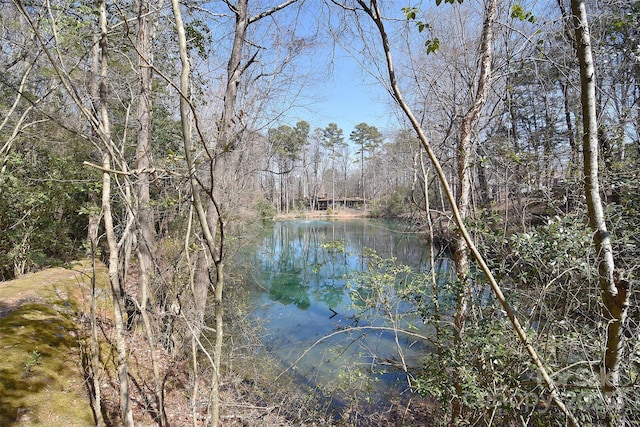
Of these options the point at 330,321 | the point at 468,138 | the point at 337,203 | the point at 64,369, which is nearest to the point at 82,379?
the point at 64,369

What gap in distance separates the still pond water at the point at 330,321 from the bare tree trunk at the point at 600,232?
1584mm

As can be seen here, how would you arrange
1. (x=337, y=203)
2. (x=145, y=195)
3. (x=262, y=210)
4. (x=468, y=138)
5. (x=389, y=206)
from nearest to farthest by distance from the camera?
(x=468, y=138)
(x=145, y=195)
(x=262, y=210)
(x=389, y=206)
(x=337, y=203)

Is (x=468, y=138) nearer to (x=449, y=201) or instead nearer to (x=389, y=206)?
(x=449, y=201)

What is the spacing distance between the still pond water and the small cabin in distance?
25225mm

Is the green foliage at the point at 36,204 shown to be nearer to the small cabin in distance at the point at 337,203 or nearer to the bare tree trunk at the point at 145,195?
the bare tree trunk at the point at 145,195

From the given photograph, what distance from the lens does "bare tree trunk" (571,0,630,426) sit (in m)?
1.36

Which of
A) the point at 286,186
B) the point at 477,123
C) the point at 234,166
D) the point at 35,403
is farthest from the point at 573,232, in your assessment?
the point at 286,186

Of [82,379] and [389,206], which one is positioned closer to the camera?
[82,379]

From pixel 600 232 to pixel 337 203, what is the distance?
41.5 meters

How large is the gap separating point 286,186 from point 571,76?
37301 mm

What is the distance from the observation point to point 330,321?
7.57 metres

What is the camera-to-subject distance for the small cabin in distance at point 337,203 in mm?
41188

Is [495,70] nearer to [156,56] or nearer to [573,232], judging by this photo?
[573,232]

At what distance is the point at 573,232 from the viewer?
67.6 inches
